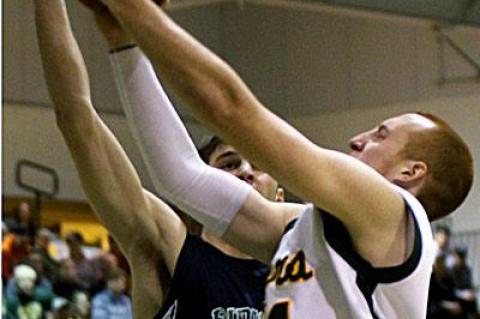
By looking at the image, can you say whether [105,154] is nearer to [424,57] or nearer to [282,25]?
[424,57]

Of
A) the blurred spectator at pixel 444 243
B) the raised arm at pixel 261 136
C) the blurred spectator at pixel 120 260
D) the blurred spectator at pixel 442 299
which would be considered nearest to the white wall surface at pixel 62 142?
the blurred spectator at pixel 444 243

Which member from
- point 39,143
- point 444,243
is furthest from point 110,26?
point 39,143

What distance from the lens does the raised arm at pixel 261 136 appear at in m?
2.18

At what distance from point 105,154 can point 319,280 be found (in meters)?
0.82

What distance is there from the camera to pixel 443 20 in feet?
39.7

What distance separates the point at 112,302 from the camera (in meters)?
10.2

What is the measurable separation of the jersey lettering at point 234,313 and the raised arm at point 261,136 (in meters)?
0.68

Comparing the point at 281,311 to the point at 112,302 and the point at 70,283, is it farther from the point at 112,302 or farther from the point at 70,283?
the point at 70,283

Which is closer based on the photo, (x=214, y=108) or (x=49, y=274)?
(x=214, y=108)

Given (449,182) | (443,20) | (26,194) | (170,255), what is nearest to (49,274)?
(26,194)

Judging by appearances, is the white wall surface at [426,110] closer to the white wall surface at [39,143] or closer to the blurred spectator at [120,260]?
the white wall surface at [39,143]

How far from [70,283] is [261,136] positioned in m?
8.31

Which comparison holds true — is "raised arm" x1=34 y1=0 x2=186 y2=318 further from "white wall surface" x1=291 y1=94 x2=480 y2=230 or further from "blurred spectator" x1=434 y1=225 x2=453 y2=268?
"white wall surface" x1=291 y1=94 x2=480 y2=230

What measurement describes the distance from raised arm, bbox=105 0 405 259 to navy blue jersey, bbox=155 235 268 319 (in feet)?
2.29
